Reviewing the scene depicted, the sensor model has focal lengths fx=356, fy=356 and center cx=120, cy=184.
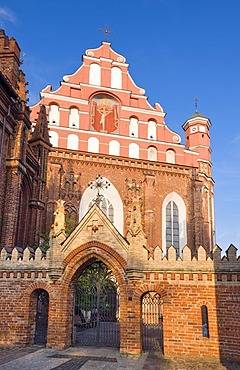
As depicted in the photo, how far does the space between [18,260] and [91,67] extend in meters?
24.1

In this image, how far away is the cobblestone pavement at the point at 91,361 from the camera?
10297mm

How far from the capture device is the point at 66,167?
28.4 meters

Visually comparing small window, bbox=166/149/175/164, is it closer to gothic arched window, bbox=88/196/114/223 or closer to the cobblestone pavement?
gothic arched window, bbox=88/196/114/223

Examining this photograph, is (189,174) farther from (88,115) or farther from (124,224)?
(88,115)

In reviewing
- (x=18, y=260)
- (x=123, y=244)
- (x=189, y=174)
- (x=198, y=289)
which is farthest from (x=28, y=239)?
(x=189, y=174)

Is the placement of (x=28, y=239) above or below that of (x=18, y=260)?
above

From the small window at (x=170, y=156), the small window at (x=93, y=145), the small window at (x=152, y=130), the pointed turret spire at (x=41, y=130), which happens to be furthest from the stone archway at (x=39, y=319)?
the small window at (x=152, y=130)

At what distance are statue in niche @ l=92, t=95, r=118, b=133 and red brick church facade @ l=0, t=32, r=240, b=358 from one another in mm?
95

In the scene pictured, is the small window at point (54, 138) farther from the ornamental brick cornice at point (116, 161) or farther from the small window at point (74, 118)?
the small window at point (74, 118)

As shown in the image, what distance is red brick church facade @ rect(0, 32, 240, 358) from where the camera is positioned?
1247cm

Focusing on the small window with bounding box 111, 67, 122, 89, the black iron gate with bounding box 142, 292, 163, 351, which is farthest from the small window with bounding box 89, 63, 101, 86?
the black iron gate with bounding box 142, 292, 163, 351

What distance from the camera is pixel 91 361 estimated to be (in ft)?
36.7

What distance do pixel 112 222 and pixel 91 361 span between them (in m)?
17.2

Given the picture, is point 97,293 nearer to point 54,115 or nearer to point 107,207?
point 107,207
